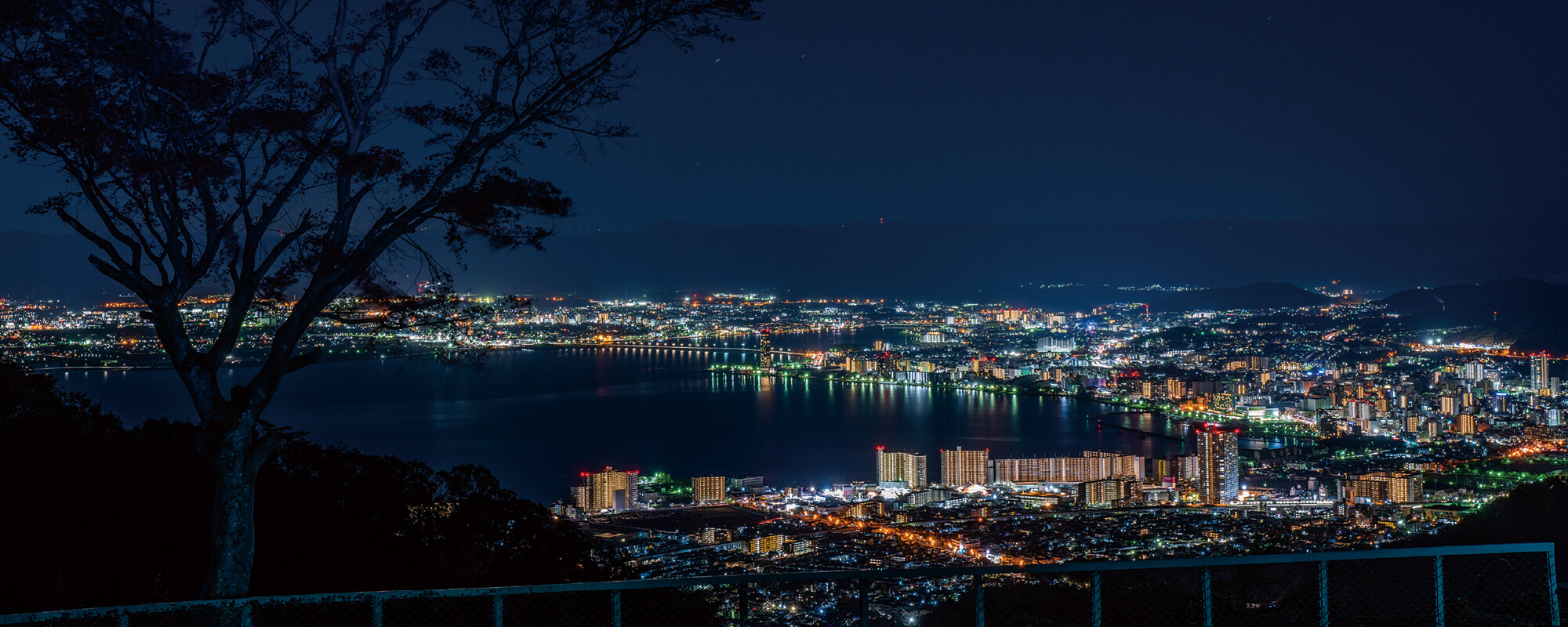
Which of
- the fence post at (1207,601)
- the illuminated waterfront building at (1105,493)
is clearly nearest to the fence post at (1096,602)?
the fence post at (1207,601)

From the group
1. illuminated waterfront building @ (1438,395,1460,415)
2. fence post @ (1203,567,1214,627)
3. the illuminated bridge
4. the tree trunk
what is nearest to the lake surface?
illuminated waterfront building @ (1438,395,1460,415)

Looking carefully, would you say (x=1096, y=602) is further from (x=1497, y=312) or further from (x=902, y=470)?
(x=1497, y=312)

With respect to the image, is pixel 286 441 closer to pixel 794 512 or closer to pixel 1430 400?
pixel 794 512

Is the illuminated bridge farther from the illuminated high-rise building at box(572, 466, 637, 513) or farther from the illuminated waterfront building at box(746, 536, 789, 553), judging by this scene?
the illuminated waterfront building at box(746, 536, 789, 553)

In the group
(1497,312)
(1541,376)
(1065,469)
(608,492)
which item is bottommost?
(1065,469)

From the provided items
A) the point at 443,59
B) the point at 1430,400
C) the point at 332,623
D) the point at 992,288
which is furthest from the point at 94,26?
the point at 992,288

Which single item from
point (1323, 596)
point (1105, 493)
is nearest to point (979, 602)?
point (1323, 596)
